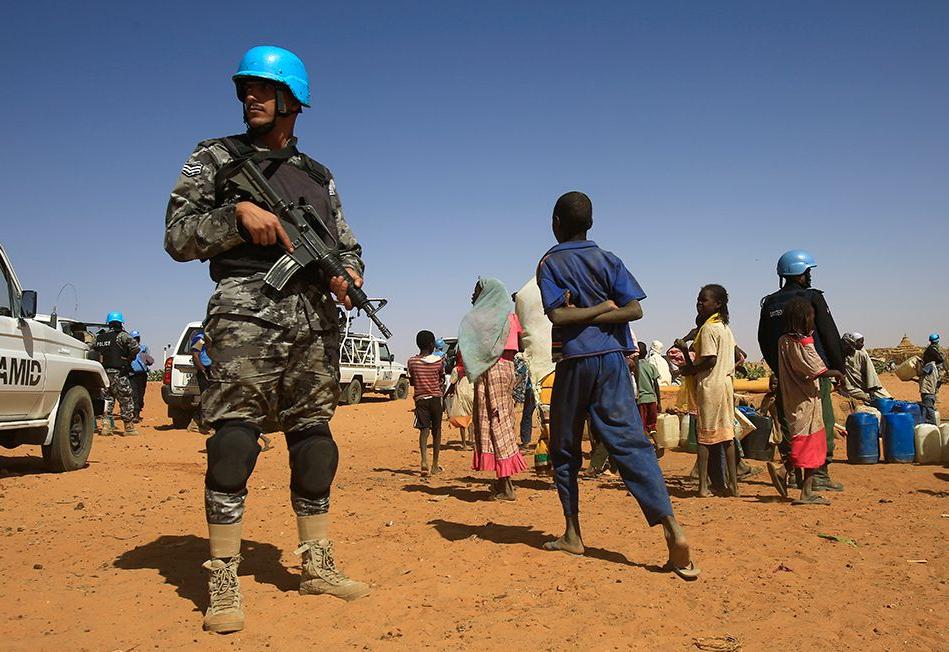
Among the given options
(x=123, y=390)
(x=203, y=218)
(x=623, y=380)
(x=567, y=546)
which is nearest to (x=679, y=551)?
(x=567, y=546)

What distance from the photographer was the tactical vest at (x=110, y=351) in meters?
13.6

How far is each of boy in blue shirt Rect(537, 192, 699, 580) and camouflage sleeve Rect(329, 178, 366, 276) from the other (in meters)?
1.20

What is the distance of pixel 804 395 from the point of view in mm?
6426

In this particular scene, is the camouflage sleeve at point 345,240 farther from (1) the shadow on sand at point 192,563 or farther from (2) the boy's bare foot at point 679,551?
(2) the boy's bare foot at point 679,551

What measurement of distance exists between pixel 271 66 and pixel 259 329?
3.92 feet

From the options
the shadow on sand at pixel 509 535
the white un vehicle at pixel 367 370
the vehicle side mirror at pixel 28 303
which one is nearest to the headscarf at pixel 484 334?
the shadow on sand at pixel 509 535

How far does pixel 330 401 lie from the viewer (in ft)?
11.6

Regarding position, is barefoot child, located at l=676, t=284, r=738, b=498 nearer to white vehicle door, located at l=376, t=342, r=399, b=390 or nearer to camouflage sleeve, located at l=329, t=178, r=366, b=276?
camouflage sleeve, located at l=329, t=178, r=366, b=276

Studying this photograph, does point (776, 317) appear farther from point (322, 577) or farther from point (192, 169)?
point (192, 169)

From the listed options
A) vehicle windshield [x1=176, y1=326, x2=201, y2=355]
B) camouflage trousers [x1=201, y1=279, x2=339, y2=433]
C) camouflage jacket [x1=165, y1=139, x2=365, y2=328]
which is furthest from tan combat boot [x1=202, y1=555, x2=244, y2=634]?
vehicle windshield [x1=176, y1=326, x2=201, y2=355]

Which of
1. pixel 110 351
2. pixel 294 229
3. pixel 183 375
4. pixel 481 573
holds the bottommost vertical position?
pixel 481 573

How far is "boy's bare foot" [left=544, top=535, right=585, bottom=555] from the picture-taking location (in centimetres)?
436

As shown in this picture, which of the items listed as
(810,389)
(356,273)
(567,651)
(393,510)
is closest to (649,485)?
(567,651)

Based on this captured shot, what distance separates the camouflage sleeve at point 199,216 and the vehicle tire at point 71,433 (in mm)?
5886
